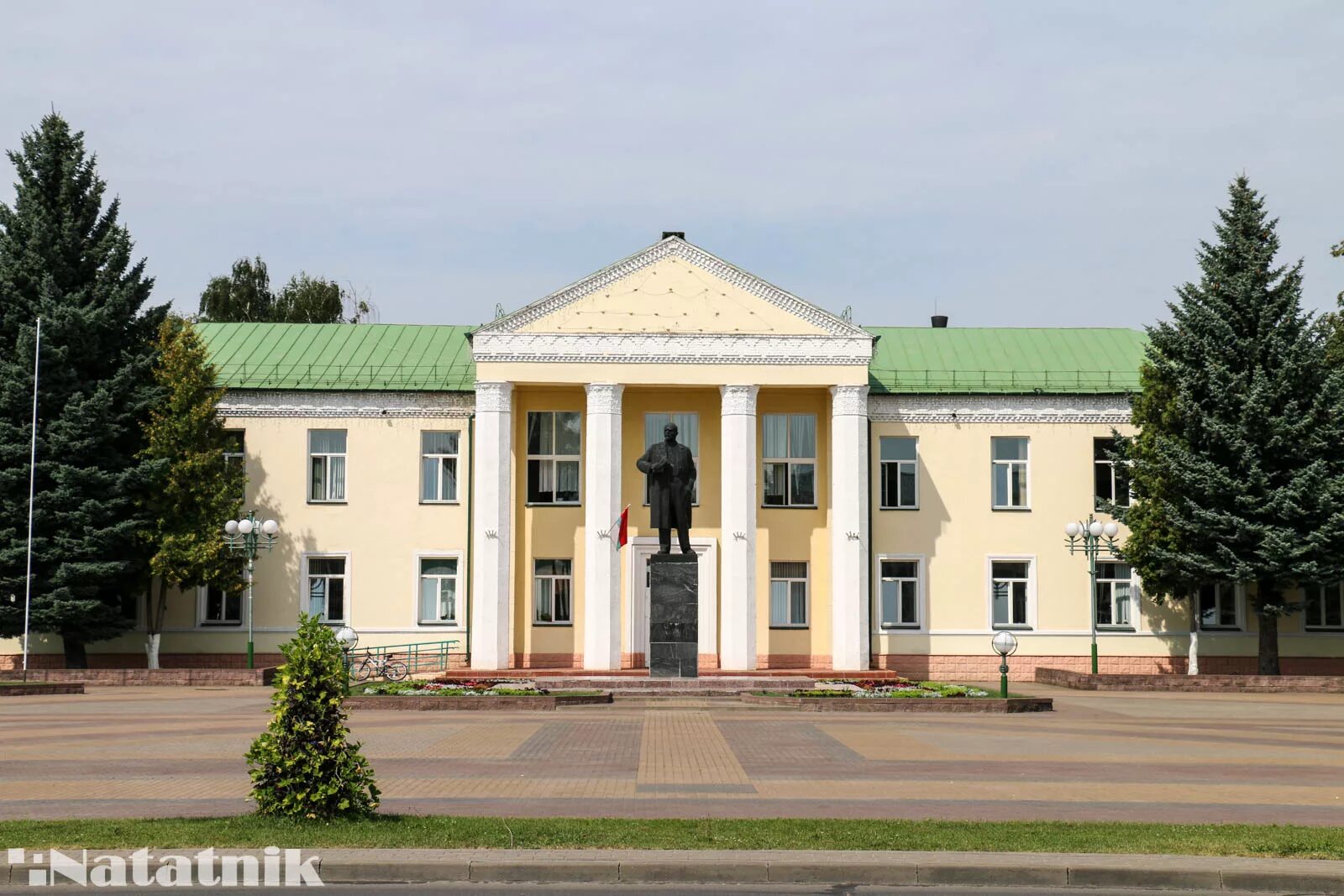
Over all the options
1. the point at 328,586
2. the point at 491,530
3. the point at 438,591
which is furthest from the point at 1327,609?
the point at 328,586

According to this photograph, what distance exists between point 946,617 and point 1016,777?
25.6 metres

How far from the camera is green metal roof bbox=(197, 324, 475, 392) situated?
43.3m

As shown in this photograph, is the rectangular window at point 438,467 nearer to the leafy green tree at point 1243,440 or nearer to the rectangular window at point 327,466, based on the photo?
the rectangular window at point 327,466

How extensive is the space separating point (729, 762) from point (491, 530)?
21.9 meters

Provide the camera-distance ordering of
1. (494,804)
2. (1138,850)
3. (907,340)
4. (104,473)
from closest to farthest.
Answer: (1138,850)
(494,804)
(104,473)
(907,340)

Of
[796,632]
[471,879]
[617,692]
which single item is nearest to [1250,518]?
[796,632]

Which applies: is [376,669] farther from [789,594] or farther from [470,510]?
[789,594]

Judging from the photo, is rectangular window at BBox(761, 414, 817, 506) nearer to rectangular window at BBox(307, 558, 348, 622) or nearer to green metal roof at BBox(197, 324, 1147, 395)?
green metal roof at BBox(197, 324, 1147, 395)

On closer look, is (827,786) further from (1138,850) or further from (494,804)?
(1138,850)

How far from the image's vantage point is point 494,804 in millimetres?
14523

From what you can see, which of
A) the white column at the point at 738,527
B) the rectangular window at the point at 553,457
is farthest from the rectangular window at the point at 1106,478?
the rectangular window at the point at 553,457

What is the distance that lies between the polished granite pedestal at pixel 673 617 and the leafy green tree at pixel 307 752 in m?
21.2

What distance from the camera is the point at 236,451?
42.4 meters

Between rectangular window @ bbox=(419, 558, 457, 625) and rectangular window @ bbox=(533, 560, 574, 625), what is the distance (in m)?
2.58
